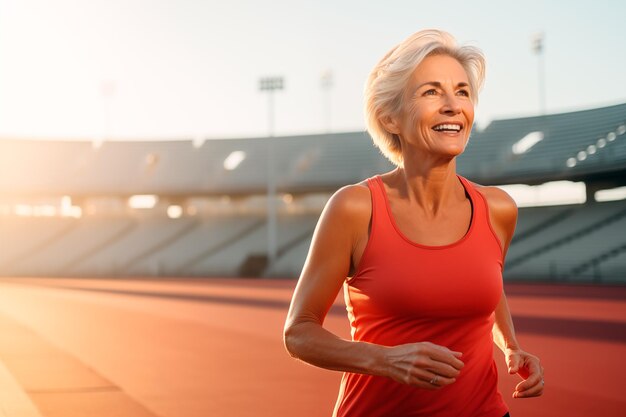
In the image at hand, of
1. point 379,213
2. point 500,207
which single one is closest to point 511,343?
point 500,207

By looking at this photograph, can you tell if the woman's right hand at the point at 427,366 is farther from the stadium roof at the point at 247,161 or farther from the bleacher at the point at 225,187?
the stadium roof at the point at 247,161

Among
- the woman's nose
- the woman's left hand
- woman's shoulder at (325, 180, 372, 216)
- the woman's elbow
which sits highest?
the woman's nose

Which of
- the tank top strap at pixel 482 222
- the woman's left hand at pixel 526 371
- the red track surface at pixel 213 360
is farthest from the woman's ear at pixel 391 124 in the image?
the red track surface at pixel 213 360

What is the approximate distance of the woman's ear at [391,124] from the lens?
7.04 feet

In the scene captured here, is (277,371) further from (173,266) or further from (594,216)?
(173,266)

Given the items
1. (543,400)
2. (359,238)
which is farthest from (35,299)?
(359,238)

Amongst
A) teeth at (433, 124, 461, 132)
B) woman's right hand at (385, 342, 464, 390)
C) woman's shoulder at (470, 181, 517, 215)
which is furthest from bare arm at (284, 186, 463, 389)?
woman's shoulder at (470, 181, 517, 215)

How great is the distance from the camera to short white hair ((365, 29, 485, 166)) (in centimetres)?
202

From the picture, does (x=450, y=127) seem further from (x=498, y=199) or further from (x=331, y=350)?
(x=331, y=350)

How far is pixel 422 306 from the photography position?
1.95 meters

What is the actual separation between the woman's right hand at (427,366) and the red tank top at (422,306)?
202 millimetres

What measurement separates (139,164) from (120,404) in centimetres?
4343

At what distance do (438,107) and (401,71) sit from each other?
12 cm

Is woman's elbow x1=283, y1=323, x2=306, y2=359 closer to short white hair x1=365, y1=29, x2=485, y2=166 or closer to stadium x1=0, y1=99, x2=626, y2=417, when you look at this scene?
short white hair x1=365, y1=29, x2=485, y2=166
